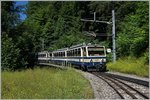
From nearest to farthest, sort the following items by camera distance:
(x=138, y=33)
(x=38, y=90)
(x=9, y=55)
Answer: (x=38, y=90) → (x=9, y=55) → (x=138, y=33)

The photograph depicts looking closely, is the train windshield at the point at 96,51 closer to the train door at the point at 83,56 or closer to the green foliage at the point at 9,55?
the train door at the point at 83,56

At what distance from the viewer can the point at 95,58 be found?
3409 cm

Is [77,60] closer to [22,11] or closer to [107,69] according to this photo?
[107,69]

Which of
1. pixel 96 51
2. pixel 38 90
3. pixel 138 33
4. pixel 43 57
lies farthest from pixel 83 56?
pixel 43 57

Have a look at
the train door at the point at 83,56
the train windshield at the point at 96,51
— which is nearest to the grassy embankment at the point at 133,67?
the train windshield at the point at 96,51

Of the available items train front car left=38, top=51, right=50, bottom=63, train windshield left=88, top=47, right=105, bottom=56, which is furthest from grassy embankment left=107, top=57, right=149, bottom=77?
train front car left=38, top=51, right=50, bottom=63

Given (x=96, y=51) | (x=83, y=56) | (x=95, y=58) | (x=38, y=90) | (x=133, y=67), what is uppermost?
(x=96, y=51)

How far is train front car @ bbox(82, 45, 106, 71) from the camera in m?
34.0

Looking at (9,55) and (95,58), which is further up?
(9,55)

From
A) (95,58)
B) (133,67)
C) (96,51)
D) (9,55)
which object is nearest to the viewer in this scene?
(133,67)

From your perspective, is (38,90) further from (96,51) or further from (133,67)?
(96,51)

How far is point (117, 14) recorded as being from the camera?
59094 millimetres

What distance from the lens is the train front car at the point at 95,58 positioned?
34000 mm

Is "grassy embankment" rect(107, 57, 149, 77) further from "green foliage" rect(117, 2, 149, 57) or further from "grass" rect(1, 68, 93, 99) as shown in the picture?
"grass" rect(1, 68, 93, 99)
